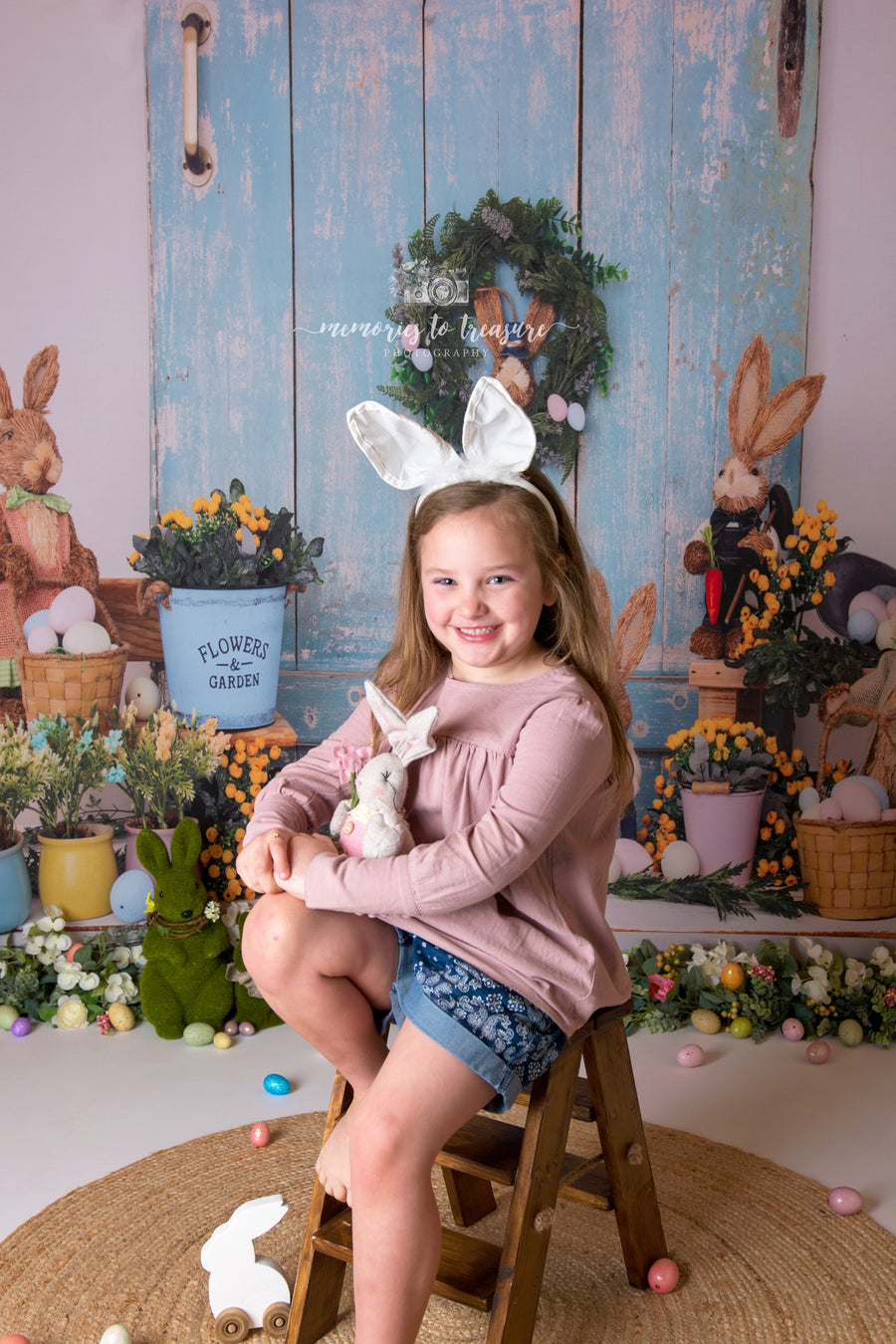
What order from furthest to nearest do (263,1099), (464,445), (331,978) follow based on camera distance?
(263,1099) → (464,445) → (331,978)

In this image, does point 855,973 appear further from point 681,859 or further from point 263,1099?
point 263,1099

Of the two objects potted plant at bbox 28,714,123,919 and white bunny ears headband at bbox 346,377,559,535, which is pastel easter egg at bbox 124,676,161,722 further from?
white bunny ears headband at bbox 346,377,559,535

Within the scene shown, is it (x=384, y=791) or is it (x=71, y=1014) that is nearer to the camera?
(x=384, y=791)

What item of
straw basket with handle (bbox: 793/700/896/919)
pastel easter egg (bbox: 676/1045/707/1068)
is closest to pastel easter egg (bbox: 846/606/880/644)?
straw basket with handle (bbox: 793/700/896/919)

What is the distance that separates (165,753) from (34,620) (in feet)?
1.35

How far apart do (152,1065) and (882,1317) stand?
1.39 m

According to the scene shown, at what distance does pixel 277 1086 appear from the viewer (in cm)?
224

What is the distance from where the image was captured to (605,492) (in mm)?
2648

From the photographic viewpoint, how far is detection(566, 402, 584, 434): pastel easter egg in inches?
103

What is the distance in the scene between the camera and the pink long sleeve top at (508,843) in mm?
→ 1373

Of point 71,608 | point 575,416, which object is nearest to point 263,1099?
point 71,608

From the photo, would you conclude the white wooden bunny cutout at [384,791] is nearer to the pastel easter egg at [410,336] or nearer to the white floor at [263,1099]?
the white floor at [263,1099]

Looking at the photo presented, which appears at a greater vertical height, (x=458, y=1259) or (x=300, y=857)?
(x=300, y=857)

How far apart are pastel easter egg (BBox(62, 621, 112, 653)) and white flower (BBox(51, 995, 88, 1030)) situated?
2.48ft
